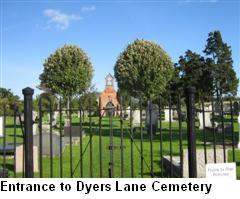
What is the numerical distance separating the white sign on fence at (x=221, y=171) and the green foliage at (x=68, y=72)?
39.0 metres

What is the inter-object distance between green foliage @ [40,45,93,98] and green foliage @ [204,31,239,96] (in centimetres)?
2446

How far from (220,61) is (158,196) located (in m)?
62.6

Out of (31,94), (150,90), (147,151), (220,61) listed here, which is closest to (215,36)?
(220,61)

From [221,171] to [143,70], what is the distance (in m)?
39.9

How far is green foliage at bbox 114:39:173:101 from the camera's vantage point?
44250mm

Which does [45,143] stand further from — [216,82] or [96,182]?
[216,82]

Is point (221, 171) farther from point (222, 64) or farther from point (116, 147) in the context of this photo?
point (222, 64)

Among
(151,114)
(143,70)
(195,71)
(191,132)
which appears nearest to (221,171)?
(191,132)

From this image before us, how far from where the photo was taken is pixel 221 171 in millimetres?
5785

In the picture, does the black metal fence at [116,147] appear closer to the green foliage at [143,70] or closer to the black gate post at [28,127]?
the black gate post at [28,127]

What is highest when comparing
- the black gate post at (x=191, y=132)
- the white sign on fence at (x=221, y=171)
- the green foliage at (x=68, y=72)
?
the green foliage at (x=68, y=72)

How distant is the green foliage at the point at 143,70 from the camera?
44.2 meters

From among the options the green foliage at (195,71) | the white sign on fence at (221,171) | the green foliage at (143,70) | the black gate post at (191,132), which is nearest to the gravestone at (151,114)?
the black gate post at (191,132)

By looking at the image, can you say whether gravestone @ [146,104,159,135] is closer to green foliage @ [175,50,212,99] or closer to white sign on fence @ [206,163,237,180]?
white sign on fence @ [206,163,237,180]
